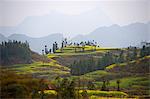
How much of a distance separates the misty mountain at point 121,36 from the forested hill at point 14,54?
0.69 meters

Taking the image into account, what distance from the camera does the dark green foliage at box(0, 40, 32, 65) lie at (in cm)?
526

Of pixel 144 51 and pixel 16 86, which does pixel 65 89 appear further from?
pixel 144 51

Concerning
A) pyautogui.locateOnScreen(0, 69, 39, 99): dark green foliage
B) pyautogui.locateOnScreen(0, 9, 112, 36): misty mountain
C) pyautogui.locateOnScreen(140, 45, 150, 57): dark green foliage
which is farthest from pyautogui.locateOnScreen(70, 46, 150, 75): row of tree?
pyautogui.locateOnScreen(0, 69, 39, 99): dark green foliage

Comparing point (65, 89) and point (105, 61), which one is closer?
point (65, 89)

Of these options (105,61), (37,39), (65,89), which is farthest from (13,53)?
(105,61)

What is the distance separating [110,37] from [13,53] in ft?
4.69

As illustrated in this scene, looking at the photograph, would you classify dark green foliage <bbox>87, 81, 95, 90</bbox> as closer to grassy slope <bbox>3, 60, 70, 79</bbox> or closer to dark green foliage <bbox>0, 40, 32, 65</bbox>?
grassy slope <bbox>3, 60, 70, 79</bbox>

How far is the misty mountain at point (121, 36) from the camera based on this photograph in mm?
5336

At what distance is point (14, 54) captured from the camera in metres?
5.26

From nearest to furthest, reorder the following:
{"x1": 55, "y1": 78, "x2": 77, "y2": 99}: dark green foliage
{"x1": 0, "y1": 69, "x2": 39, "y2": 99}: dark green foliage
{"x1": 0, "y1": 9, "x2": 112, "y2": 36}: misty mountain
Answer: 1. {"x1": 0, "y1": 69, "x2": 39, "y2": 99}: dark green foliage
2. {"x1": 55, "y1": 78, "x2": 77, "y2": 99}: dark green foliage
3. {"x1": 0, "y1": 9, "x2": 112, "y2": 36}: misty mountain

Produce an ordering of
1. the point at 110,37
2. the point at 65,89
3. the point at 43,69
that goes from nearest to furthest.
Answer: the point at 65,89, the point at 43,69, the point at 110,37

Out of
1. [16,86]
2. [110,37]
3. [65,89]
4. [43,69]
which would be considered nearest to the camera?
[16,86]

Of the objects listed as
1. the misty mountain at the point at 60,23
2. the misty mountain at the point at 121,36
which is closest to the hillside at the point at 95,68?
the misty mountain at the point at 121,36

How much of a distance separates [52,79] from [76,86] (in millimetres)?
357
